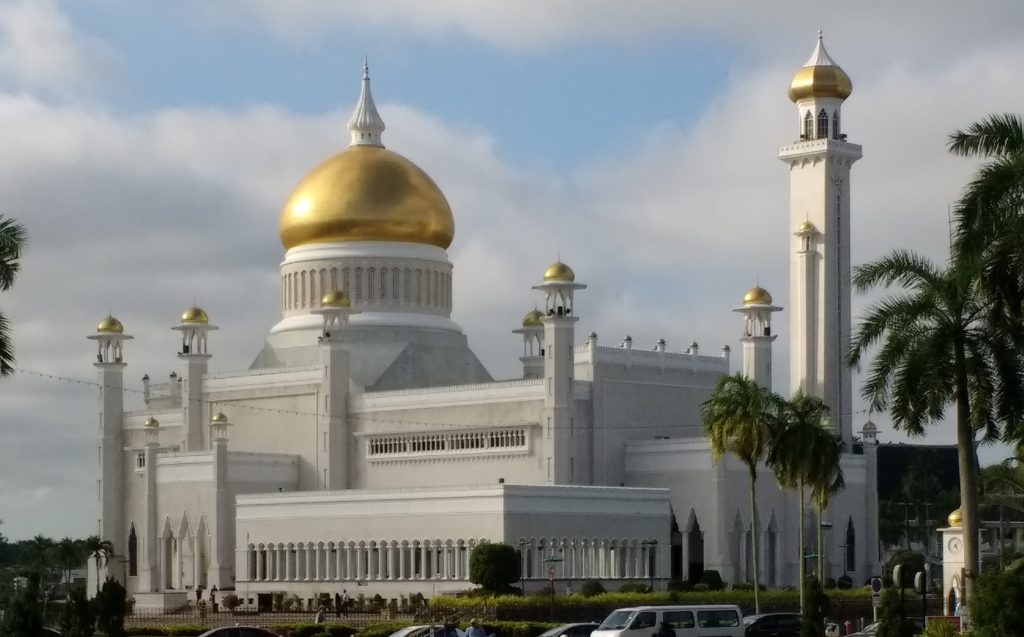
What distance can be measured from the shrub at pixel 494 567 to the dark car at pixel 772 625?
15359 mm

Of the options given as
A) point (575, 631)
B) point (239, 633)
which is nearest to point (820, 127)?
point (575, 631)

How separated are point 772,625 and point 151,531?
120 feet

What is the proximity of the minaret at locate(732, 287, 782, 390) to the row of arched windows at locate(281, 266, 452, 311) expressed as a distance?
Answer: 12.8 meters

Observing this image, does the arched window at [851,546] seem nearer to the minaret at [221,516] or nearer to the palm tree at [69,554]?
the minaret at [221,516]

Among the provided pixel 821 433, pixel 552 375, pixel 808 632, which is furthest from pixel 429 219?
pixel 808 632

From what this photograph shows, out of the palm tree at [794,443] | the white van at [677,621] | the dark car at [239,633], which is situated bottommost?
the dark car at [239,633]

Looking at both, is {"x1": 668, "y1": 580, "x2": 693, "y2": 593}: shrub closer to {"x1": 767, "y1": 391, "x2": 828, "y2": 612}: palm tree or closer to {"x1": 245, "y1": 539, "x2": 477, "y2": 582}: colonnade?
{"x1": 245, "y1": 539, "x2": 477, "y2": 582}: colonnade

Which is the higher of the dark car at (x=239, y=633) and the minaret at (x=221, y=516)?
the minaret at (x=221, y=516)

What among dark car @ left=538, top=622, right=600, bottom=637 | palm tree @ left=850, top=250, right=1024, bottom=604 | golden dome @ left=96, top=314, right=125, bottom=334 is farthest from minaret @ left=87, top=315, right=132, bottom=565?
palm tree @ left=850, top=250, right=1024, bottom=604

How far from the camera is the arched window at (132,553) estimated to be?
7962 cm

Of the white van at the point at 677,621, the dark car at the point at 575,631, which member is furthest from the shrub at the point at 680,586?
the white van at the point at 677,621

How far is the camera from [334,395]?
7619 cm

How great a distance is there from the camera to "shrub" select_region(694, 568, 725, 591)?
66812 mm

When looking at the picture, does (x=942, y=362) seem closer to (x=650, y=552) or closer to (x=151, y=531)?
(x=650, y=552)
